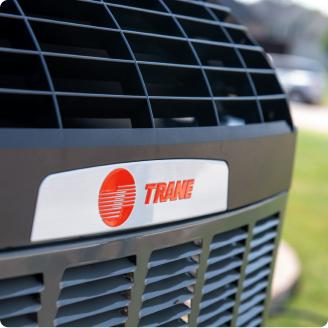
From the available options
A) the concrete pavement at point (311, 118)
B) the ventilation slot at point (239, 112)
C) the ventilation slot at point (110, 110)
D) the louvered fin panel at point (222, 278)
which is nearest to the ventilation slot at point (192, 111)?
the ventilation slot at point (110, 110)

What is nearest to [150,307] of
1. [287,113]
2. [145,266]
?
[145,266]

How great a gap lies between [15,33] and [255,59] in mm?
1274

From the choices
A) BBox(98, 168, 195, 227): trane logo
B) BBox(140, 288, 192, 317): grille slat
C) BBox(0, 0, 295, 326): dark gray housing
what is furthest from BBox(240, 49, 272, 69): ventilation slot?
BBox(140, 288, 192, 317): grille slat

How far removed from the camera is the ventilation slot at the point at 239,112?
2.39m

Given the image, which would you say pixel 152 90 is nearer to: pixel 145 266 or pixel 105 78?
pixel 105 78

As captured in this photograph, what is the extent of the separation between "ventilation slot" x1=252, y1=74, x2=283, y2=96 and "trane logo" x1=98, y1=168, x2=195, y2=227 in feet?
3.04

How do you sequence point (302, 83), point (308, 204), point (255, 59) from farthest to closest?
point (302, 83) < point (308, 204) < point (255, 59)

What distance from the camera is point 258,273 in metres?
2.48

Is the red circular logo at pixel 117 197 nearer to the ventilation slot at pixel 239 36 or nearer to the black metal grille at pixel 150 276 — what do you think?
the black metal grille at pixel 150 276

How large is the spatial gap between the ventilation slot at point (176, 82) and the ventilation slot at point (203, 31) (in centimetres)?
27

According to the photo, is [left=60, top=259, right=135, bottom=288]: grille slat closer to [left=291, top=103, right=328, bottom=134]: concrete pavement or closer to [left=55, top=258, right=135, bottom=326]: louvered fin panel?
[left=55, top=258, right=135, bottom=326]: louvered fin panel

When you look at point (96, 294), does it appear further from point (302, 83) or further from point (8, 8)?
point (302, 83)

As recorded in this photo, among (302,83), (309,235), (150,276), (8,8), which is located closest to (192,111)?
(150,276)

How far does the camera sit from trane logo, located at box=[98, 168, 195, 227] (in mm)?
1610
